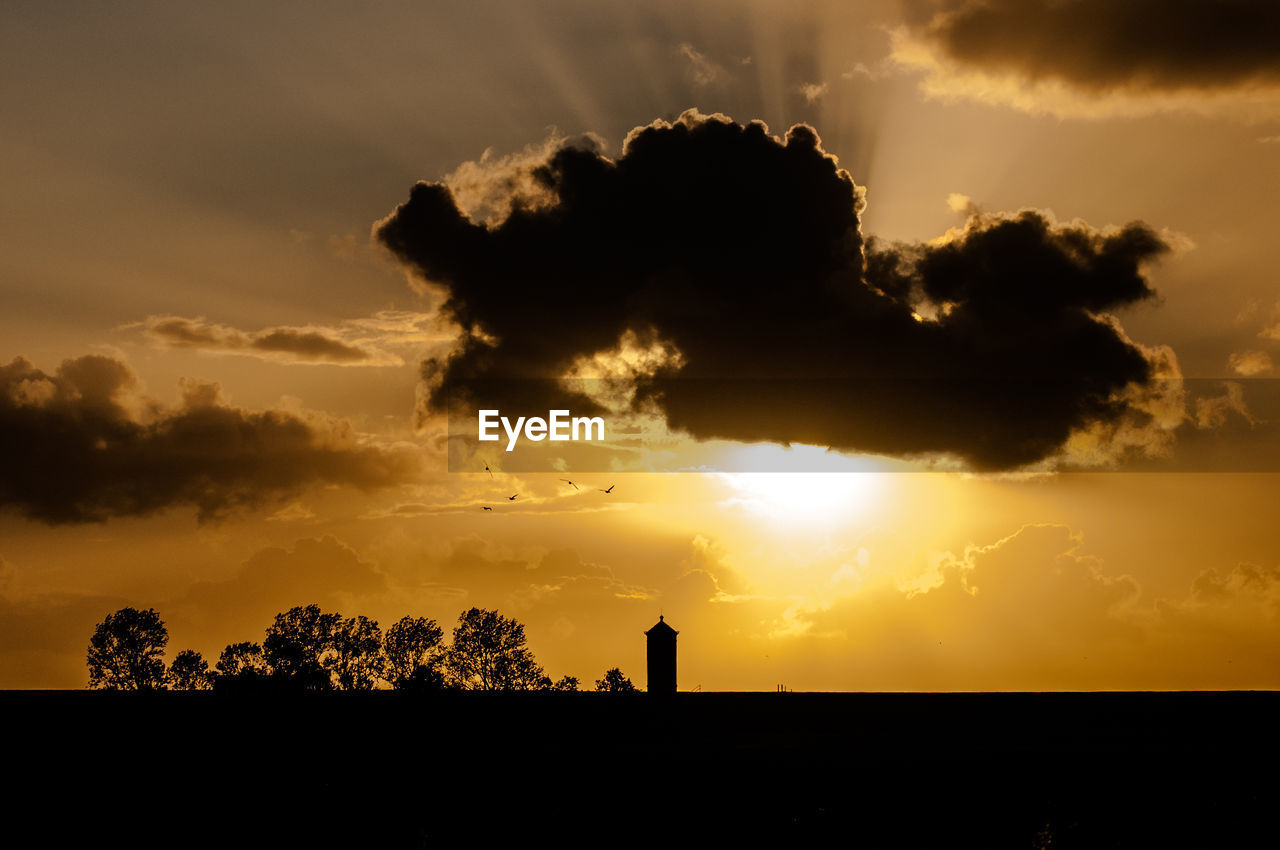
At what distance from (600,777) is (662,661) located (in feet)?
38.4

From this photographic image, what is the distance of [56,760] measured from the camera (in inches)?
1447

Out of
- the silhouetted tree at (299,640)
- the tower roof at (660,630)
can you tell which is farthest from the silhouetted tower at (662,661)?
the silhouetted tree at (299,640)

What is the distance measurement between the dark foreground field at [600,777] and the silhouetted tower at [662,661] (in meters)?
7.33

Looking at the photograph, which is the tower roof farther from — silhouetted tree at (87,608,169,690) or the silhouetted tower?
silhouetted tree at (87,608,169,690)

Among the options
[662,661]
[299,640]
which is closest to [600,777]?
[662,661]

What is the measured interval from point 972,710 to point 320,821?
20567 millimetres

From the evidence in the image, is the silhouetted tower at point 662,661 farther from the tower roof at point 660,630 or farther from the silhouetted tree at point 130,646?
the silhouetted tree at point 130,646

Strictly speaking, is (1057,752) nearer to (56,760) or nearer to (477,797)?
(477,797)

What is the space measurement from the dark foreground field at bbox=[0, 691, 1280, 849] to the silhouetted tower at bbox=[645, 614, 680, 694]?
289 inches

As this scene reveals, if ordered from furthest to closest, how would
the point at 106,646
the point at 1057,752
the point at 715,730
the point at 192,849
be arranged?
1. the point at 106,646
2. the point at 715,730
3. the point at 1057,752
4. the point at 192,849

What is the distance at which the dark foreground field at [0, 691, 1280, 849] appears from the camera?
34750 millimetres

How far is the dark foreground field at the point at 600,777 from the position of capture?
114 feet

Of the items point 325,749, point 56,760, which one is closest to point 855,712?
point 325,749

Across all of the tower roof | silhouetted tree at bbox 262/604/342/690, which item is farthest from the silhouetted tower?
silhouetted tree at bbox 262/604/342/690
